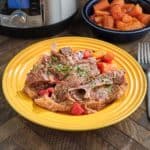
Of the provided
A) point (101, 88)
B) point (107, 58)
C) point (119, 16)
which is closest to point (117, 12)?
point (119, 16)

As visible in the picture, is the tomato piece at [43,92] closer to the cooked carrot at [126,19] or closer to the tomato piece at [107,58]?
the tomato piece at [107,58]

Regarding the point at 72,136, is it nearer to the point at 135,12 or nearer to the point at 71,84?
the point at 71,84

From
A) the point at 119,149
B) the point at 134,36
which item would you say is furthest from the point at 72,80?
the point at 134,36

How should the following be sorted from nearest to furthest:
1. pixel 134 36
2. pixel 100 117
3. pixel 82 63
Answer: pixel 100 117 < pixel 82 63 < pixel 134 36

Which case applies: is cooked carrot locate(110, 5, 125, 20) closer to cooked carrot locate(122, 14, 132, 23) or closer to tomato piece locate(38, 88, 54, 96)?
cooked carrot locate(122, 14, 132, 23)

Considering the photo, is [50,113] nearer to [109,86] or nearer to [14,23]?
[109,86]

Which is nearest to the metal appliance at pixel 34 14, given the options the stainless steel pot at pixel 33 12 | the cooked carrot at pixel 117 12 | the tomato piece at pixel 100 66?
the stainless steel pot at pixel 33 12
